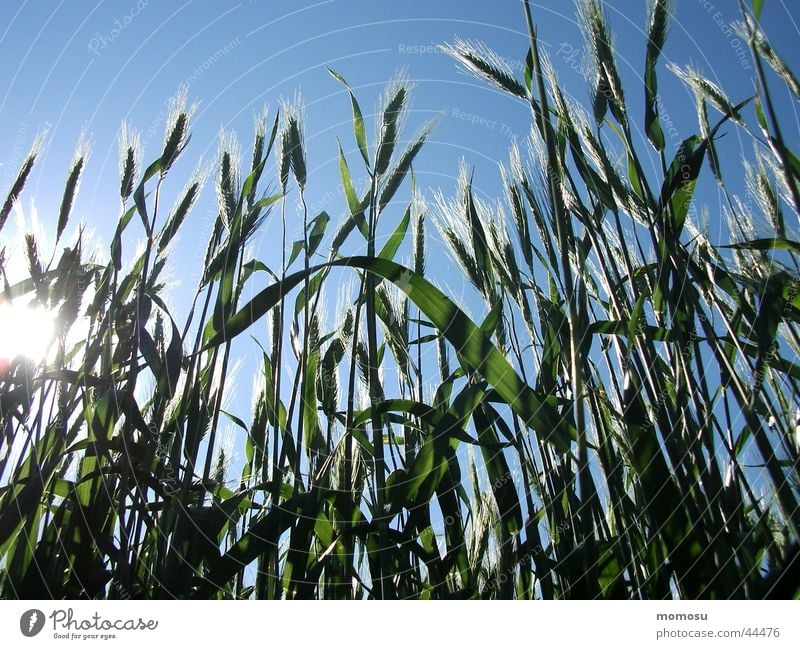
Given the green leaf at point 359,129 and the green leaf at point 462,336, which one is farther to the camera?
the green leaf at point 359,129

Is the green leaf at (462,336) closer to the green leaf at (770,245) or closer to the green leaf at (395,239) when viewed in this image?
the green leaf at (395,239)

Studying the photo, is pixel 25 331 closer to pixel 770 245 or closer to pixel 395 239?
pixel 395 239

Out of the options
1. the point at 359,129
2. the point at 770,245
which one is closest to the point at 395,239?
the point at 359,129

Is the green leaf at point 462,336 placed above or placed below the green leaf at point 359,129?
below

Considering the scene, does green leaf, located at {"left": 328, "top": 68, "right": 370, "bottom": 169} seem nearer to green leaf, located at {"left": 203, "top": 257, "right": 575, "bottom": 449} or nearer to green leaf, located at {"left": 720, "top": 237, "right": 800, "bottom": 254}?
green leaf, located at {"left": 203, "top": 257, "right": 575, "bottom": 449}

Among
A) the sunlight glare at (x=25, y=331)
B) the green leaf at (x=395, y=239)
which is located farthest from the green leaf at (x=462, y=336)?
the sunlight glare at (x=25, y=331)

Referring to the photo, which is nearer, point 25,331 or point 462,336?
point 462,336

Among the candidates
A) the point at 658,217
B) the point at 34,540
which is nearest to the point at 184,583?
the point at 34,540

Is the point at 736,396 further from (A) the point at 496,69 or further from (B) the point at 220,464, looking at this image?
(B) the point at 220,464

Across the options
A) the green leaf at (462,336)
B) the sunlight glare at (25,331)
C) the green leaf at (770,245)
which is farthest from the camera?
the sunlight glare at (25,331)

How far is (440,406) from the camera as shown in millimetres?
1052

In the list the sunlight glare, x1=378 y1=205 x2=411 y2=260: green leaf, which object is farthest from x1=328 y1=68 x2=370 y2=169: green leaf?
the sunlight glare

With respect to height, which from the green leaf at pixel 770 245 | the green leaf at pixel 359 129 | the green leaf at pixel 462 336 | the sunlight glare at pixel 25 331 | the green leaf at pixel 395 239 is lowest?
the green leaf at pixel 462 336

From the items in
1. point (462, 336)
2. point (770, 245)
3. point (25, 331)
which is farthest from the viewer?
point (25, 331)
